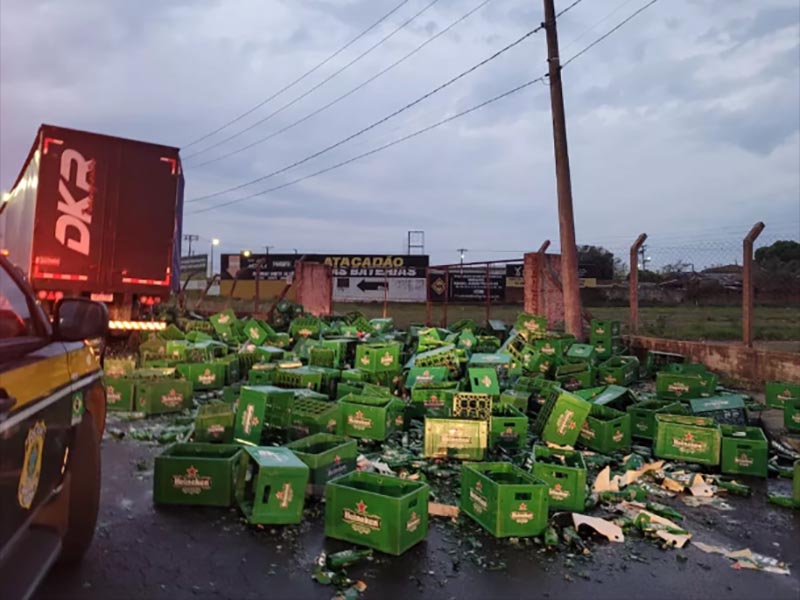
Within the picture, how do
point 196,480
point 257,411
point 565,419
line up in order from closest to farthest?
point 196,480 → point 257,411 → point 565,419

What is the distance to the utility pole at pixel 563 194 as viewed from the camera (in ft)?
42.9

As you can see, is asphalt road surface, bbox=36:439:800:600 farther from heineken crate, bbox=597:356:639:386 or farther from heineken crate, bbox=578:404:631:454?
heineken crate, bbox=597:356:639:386

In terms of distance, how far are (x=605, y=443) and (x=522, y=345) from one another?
15.5 ft

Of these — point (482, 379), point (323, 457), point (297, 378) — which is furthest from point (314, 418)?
point (482, 379)

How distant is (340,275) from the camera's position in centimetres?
4550

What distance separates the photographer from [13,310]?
10.2ft

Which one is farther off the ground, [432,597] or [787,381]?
[787,381]

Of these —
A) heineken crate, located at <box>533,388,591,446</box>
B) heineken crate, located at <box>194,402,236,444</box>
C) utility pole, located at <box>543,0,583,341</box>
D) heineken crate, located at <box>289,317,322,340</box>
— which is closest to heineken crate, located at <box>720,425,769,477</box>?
heineken crate, located at <box>533,388,591,446</box>

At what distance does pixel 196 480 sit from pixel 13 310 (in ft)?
7.25

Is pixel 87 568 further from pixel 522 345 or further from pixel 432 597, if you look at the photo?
pixel 522 345

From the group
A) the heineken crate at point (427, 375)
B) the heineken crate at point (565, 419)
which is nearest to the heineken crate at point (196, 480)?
the heineken crate at point (565, 419)

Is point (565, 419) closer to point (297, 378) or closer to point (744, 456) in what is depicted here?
point (744, 456)

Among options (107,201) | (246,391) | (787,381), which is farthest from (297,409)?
(787,381)

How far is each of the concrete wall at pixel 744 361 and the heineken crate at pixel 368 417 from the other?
6.32 m
